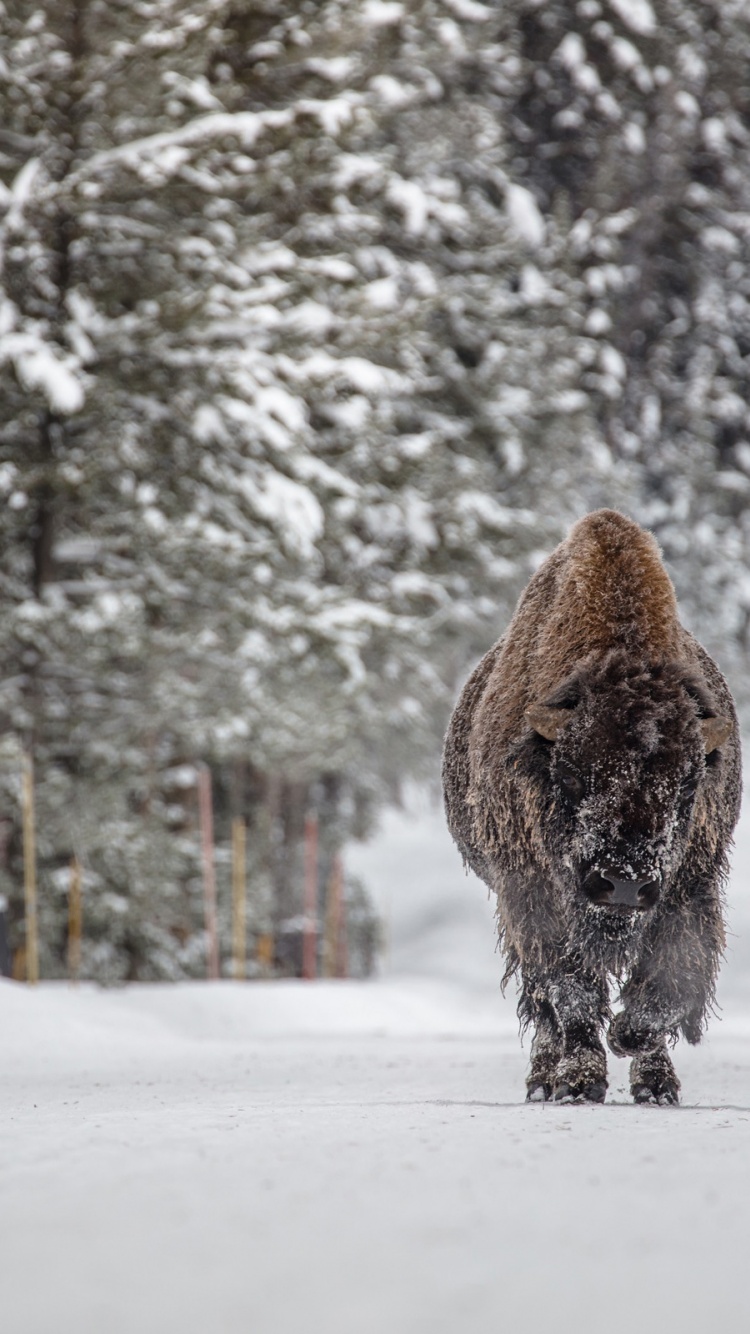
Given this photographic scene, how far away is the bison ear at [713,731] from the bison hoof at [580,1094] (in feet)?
3.58

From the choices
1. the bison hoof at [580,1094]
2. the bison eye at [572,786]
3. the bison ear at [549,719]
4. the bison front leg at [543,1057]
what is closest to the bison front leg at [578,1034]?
the bison hoof at [580,1094]

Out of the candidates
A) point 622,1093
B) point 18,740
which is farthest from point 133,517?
point 622,1093

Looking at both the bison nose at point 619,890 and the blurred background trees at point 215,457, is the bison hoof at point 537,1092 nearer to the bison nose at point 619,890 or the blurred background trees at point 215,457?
the bison nose at point 619,890

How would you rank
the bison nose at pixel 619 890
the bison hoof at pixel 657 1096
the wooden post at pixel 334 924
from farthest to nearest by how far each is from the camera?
1. the wooden post at pixel 334 924
2. the bison hoof at pixel 657 1096
3. the bison nose at pixel 619 890

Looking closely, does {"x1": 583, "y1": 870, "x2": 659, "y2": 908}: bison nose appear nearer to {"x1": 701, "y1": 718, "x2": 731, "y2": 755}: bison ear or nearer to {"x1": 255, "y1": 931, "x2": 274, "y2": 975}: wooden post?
{"x1": 701, "y1": 718, "x2": 731, "y2": 755}: bison ear

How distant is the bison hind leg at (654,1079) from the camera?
15.6ft

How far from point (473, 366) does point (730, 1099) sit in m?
19.3

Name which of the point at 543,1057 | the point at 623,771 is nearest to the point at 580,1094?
the point at 543,1057

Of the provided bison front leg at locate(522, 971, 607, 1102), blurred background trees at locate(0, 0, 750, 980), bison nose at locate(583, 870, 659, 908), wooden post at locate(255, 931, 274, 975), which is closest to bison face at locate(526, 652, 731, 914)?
bison nose at locate(583, 870, 659, 908)

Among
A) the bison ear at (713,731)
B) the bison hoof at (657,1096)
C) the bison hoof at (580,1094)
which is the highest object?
the bison ear at (713,731)

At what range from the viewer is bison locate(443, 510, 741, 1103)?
4.30 m

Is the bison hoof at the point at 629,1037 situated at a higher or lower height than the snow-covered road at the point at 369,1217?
lower

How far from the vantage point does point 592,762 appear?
4355 millimetres

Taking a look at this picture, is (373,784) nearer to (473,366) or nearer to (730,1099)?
(473,366)
